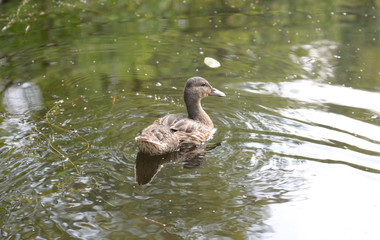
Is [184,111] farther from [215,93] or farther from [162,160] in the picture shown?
[162,160]

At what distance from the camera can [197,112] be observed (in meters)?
6.67

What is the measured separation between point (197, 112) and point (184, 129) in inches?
19.5

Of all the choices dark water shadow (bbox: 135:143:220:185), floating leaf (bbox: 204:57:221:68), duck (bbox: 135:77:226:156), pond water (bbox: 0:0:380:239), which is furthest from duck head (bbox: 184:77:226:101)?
floating leaf (bbox: 204:57:221:68)

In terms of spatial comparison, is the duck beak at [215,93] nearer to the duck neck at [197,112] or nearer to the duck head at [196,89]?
the duck head at [196,89]

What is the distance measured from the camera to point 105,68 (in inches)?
330

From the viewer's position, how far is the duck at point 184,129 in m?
5.68

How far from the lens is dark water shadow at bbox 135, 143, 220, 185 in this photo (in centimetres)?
530

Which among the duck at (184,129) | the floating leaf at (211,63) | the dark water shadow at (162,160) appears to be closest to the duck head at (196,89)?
the duck at (184,129)

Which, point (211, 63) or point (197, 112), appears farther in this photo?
point (211, 63)

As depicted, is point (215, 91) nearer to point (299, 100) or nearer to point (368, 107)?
point (299, 100)

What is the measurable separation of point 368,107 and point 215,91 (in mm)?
2189

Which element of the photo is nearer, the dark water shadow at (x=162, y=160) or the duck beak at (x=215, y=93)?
the dark water shadow at (x=162, y=160)

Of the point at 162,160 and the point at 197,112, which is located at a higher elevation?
the point at 197,112

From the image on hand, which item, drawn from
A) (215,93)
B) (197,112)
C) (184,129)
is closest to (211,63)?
(215,93)
